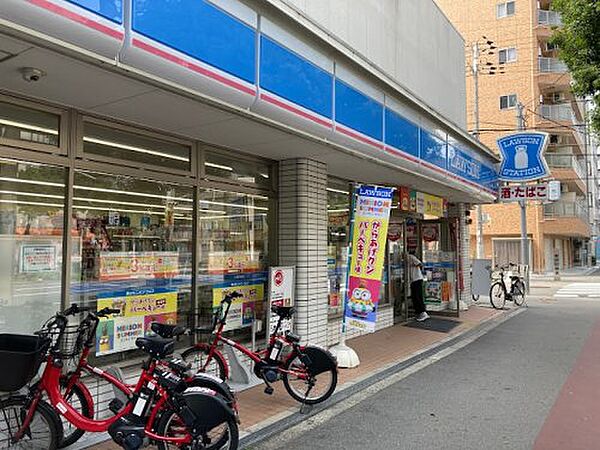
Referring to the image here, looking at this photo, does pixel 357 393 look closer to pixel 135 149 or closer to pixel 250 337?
pixel 250 337

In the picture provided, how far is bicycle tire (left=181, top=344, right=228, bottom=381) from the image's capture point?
6082 millimetres

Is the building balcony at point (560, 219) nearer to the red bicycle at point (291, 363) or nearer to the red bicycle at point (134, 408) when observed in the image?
the red bicycle at point (291, 363)

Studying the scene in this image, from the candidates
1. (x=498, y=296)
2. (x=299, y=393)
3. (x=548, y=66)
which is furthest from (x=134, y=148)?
(x=548, y=66)

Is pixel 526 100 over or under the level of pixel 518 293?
over

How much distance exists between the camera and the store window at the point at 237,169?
23.0 ft

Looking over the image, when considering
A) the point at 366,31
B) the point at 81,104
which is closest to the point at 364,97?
the point at 366,31

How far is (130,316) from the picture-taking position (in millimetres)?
5762

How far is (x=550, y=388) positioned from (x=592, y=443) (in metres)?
A: 2.07

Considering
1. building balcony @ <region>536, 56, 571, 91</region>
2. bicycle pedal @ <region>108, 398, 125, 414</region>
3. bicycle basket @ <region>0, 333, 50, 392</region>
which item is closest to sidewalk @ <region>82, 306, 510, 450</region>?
bicycle pedal @ <region>108, 398, 125, 414</region>

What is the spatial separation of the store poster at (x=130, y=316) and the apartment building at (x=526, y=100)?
34.7 meters

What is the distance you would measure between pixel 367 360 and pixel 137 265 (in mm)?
4207

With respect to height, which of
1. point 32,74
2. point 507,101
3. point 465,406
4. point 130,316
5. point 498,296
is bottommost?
point 465,406

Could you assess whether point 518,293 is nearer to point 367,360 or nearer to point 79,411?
point 367,360

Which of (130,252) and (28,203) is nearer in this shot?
(28,203)
